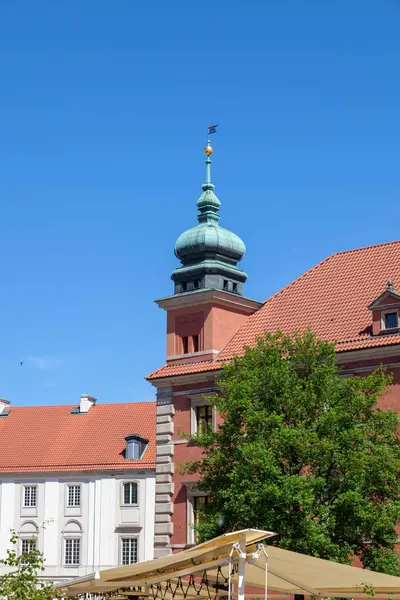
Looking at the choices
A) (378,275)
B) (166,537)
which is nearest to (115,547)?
(166,537)

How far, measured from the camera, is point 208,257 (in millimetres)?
39188

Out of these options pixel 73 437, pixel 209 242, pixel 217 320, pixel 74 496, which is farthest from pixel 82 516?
pixel 209 242

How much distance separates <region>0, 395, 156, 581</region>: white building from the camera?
181 ft

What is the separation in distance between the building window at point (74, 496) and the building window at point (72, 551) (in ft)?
5.98

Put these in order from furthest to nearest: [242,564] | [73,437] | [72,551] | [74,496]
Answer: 1. [73,437]
2. [74,496]
3. [72,551]
4. [242,564]

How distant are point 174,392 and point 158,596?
19.2m

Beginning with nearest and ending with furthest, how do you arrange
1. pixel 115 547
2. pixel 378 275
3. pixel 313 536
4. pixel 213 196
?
pixel 313 536 < pixel 378 275 < pixel 213 196 < pixel 115 547

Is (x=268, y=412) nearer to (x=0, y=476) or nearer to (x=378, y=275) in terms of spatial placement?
(x=378, y=275)

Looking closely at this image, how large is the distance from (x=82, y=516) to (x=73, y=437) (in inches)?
185

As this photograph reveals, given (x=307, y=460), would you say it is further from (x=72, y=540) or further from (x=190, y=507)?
(x=72, y=540)

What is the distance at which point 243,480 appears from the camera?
27.1 meters

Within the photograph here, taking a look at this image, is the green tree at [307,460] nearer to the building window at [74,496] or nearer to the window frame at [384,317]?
the window frame at [384,317]

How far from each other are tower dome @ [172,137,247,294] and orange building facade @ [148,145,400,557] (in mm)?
36

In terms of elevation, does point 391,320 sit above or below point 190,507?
above
